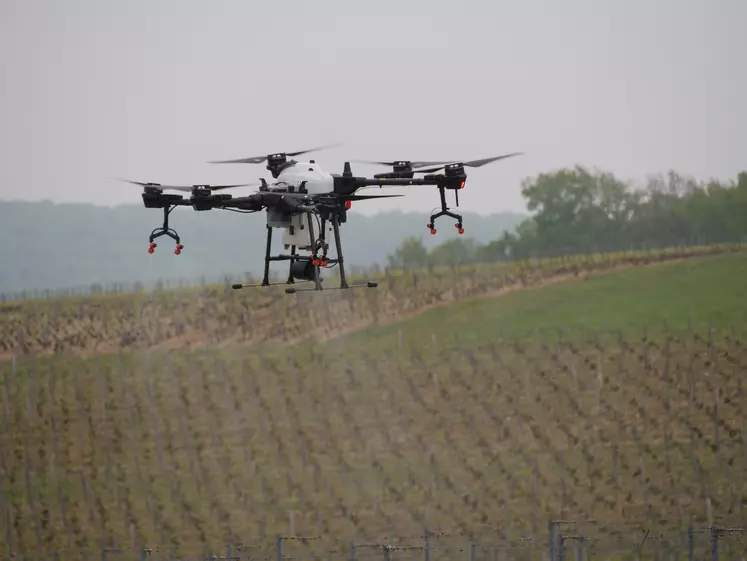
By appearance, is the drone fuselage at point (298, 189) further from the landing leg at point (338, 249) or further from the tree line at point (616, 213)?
the tree line at point (616, 213)

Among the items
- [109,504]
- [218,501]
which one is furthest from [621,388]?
[109,504]

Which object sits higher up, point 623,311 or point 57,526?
point 623,311

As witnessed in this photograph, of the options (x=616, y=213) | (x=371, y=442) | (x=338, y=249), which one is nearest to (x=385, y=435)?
(x=371, y=442)

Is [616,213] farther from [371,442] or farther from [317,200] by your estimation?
[317,200]

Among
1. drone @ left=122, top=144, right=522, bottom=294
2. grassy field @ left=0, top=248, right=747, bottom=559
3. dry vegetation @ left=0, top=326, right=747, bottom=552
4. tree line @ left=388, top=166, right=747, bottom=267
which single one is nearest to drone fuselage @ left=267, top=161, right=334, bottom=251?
drone @ left=122, top=144, right=522, bottom=294

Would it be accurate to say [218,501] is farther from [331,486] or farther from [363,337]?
[363,337]

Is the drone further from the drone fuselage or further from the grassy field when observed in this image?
the grassy field
